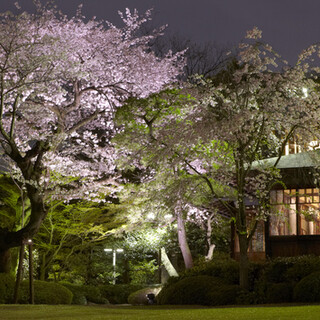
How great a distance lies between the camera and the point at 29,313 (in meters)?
11.5

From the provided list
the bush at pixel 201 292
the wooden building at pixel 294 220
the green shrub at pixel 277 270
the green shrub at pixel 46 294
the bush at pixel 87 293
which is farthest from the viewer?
the bush at pixel 87 293

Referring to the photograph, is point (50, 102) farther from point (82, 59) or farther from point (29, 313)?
point (29, 313)

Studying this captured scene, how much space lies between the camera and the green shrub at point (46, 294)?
16578 mm

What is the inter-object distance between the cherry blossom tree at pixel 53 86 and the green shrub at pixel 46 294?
52.8 inches

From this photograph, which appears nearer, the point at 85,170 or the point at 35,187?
the point at 35,187

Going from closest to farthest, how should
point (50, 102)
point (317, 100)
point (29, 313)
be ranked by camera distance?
point (29, 313), point (317, 100), point (50, 102)

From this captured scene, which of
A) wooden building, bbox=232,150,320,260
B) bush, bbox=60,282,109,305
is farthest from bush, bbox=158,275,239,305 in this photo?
bush, bbox=60,282,109,305

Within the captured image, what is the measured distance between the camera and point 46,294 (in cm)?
1675

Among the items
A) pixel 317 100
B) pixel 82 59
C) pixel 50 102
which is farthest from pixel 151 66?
pixel 317 100

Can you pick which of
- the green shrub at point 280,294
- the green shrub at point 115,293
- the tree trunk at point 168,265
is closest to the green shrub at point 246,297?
the green shrub at point 280,294

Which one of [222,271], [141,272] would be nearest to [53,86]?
[222,271]

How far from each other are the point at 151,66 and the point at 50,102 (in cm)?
419

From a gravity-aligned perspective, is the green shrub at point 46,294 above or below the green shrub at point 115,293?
above

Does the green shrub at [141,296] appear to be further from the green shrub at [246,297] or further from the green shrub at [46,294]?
the green shrub at [246,297]
